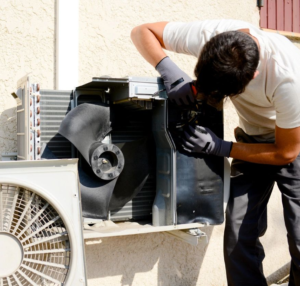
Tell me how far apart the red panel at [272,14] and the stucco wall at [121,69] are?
171 millimetres

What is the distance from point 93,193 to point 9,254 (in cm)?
59

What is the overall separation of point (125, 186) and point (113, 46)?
37.4 inches

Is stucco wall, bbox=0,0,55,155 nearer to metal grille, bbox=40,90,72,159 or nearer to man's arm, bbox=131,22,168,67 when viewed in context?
metal grille, bbox=40,90,72,159

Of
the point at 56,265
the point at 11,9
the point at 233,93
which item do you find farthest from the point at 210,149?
the point at 11,9

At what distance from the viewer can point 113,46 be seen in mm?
2787

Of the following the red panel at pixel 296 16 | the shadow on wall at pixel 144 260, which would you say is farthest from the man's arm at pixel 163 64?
the red panel at pixel 296 16

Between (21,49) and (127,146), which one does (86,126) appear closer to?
(127,146)

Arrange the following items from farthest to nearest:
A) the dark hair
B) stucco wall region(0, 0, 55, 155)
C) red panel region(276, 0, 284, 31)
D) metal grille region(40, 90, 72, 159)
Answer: red panel region(276, 0, 284, 31)
stucco wall region(0, 0, 55, 155)
metal grille region(40, 90, 72, 159)
the dark hair

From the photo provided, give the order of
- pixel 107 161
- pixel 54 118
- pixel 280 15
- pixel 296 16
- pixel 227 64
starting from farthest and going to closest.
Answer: pixel 296 16, pixel 280 15, pixel 54 118, pixel 107 161, pixel 227 64

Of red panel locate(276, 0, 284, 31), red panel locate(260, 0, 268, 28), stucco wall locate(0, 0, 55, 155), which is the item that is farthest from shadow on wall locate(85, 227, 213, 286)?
red panel locate(276, 0, 284, 31)

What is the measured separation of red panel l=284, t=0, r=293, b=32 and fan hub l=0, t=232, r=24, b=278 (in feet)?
9.29

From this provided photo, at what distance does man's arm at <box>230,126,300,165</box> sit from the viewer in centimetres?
219

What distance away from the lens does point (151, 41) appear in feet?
7.49

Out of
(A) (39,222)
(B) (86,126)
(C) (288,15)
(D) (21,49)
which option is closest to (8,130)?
(D) (21,49)
